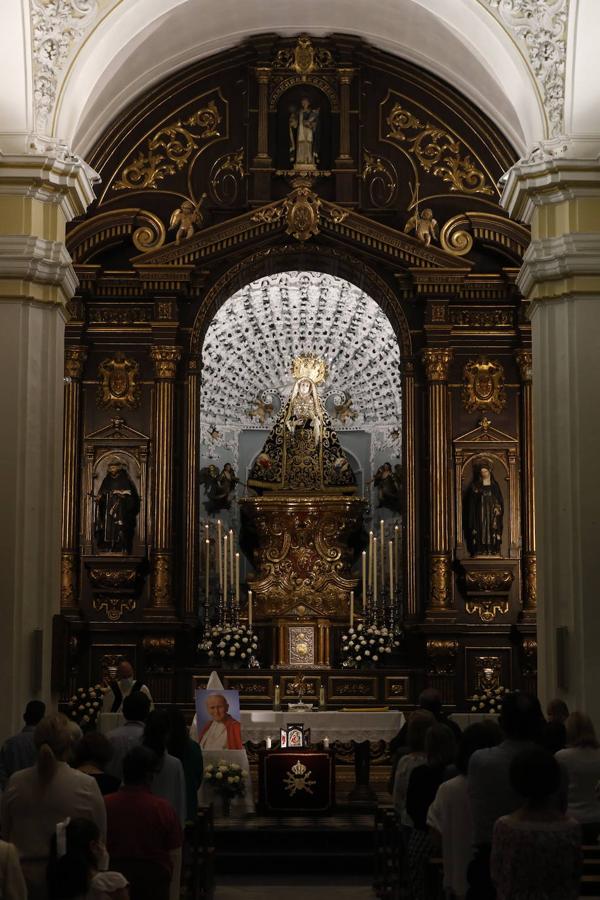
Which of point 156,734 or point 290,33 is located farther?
point 290,33

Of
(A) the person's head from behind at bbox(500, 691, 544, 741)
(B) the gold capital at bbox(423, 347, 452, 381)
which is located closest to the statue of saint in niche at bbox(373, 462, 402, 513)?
(B) the gold capital at bbox(423, 347, 452, 381)

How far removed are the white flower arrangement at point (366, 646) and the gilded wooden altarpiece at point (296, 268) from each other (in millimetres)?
332

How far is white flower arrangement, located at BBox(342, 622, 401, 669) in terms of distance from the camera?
701 inches

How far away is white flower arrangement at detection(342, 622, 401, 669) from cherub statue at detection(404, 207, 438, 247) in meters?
4.74

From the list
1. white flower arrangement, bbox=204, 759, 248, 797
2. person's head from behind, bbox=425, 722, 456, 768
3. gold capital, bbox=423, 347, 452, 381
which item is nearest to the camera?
person's head from behind, bbox=425, 722, 456, 768

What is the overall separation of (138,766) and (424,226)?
1254 centimetres

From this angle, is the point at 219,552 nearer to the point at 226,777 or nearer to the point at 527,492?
the point at 527,492

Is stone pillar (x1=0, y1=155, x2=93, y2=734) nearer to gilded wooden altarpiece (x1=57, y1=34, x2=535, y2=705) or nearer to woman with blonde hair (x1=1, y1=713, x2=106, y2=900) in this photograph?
gilded wooden altarpiece (x1=57, y1=34, x2=535, y2=705)

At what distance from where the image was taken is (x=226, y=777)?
13.1m

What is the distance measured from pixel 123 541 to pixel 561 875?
1281 cm

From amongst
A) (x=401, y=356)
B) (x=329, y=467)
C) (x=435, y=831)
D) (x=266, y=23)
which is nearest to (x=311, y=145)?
(x=266, y=23)

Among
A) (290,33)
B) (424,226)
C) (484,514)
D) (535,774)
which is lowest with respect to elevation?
(535,774)

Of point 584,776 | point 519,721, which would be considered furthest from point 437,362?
point 519,721

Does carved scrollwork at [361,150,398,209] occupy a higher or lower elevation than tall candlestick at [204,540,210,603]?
higher
